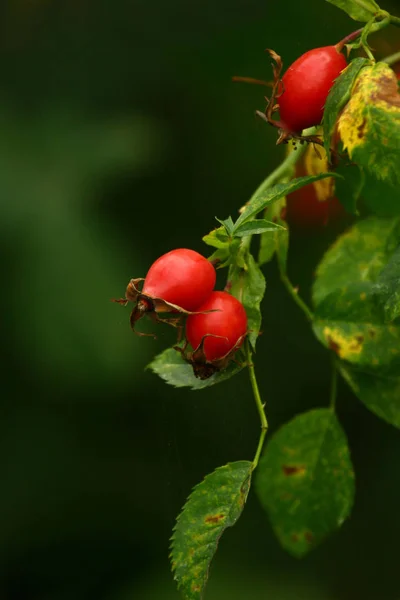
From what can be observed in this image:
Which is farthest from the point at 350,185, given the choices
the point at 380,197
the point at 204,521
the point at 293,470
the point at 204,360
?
the point at 293,470

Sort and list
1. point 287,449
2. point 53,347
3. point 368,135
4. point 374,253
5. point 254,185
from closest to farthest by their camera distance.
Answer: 1. point 368,135
2. point 374,253
3. point 287,449
4. point 53,347
5. point 254,185

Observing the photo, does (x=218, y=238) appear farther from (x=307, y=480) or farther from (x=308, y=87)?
(x=307, y=480)

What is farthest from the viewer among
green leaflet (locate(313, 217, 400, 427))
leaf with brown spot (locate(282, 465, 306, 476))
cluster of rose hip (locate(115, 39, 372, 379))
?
leaf with brown spot (locate(282, 465, 306, 476))

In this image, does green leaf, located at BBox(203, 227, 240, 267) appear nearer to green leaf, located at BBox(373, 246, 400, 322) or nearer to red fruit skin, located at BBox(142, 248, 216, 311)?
red fruit skin, located at BBox(142, 248, 216, 311)

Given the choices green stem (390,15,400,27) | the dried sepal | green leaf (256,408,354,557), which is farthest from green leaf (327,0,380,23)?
green leaf (256,408,354,557)

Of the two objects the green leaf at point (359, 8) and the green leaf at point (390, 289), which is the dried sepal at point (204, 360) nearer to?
the green leaf at point (390, 289)

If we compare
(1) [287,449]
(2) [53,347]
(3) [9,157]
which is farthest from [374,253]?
(3) [9,157]

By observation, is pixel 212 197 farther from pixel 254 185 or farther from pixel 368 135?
pixel 368 135
